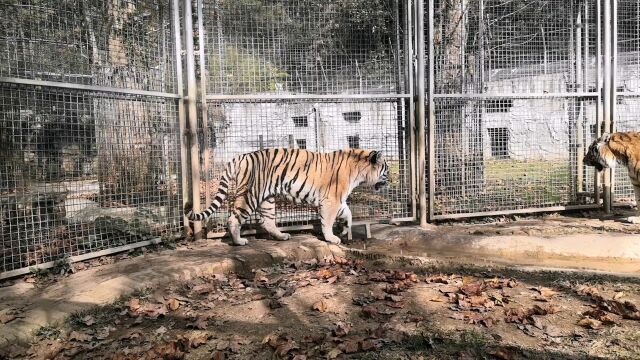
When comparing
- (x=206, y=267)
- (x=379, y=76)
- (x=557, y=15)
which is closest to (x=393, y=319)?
(x=206, y=267)

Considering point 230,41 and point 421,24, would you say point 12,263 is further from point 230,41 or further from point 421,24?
point 421,24

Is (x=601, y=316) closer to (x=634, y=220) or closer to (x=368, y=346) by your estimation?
(x=368, y=346)

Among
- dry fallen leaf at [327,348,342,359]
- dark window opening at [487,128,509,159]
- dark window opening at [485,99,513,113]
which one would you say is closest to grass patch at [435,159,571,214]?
dark window opening at [487,128,509,159]

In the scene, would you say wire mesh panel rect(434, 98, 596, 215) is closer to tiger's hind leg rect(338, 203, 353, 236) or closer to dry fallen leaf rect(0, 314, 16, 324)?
tiger's hind leg rect(338, 203, 353, 236)

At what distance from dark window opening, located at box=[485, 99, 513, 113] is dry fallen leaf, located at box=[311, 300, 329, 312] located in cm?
482

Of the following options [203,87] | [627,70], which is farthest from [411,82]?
[627,70]

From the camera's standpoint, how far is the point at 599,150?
757 cm

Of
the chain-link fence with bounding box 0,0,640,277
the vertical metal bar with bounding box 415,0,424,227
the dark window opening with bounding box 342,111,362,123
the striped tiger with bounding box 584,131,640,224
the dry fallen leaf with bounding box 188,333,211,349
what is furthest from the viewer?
the dark window opening with bounding box 342,111,362,123

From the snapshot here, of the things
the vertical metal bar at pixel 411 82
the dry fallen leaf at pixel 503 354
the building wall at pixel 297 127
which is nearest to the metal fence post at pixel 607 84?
the vertical metal bar at pixel 411 82

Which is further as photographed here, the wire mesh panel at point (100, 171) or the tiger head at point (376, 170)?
the tiger head at point (376, 170)

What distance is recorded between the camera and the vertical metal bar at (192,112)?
6.47 metres

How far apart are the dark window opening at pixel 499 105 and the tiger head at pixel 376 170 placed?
1.91m

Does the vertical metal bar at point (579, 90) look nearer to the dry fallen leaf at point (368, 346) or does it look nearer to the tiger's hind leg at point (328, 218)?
the tiger's hind leg at point (328, 218)

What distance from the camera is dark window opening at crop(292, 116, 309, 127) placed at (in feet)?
24.7
